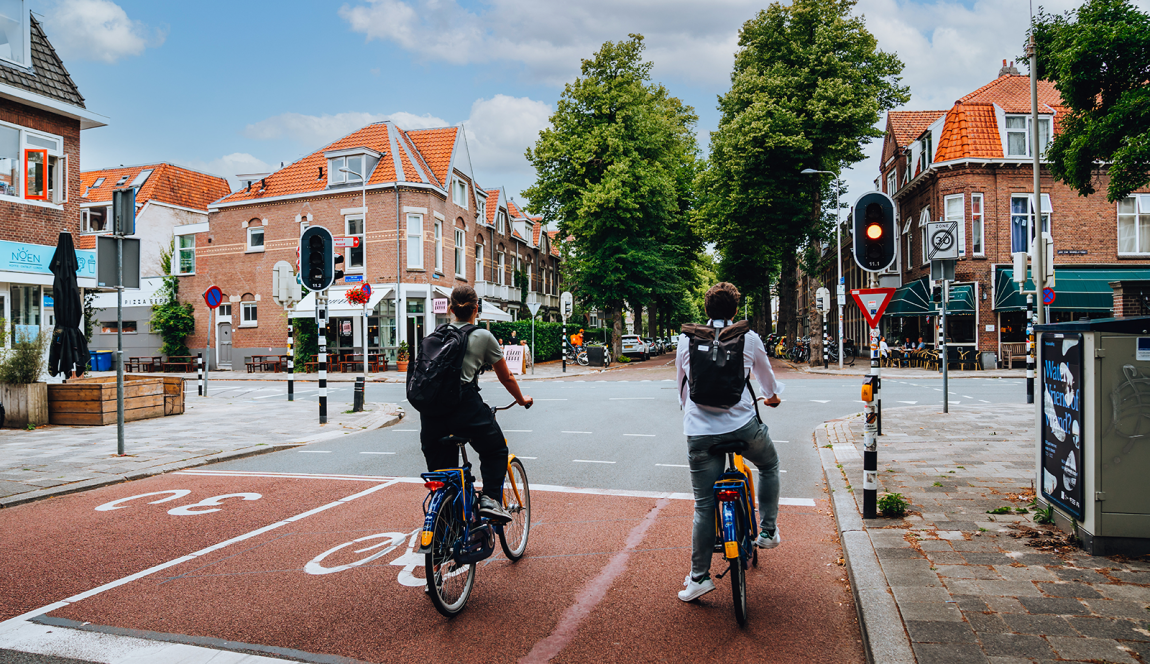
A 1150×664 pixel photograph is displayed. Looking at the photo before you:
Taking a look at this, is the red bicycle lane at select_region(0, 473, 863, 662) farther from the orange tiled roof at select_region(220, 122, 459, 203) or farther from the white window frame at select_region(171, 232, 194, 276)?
the white window frame at select_region(171, 232, 194, 276)

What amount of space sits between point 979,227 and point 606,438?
24967 millimetres

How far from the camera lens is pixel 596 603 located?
13.8 feet

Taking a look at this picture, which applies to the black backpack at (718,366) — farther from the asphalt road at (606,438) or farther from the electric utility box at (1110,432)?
the asphalt road at (606,438)

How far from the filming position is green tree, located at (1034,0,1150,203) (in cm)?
1159

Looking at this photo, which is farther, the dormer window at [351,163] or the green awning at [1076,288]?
the dormer window at [351,163]

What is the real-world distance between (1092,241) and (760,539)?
3153cm

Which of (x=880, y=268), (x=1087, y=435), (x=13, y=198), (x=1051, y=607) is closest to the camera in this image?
(x=1051, y=607)

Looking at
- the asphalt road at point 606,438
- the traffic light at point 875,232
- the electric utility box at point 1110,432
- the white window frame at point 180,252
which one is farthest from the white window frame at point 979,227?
the white window frame at point 180,252

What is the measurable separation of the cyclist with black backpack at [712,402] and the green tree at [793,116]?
2969 centimetres

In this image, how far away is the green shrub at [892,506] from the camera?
18.8ft

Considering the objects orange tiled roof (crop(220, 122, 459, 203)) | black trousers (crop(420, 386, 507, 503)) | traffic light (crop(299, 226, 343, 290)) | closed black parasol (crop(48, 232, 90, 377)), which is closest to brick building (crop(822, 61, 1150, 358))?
orange tiled roof (crop(220, 122, 459, 203))

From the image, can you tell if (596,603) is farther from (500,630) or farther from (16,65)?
(16,65)

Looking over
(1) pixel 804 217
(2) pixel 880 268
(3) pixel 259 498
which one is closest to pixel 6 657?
(3) pixel 259 498

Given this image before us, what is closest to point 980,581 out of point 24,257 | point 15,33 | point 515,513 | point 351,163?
point 515,513
